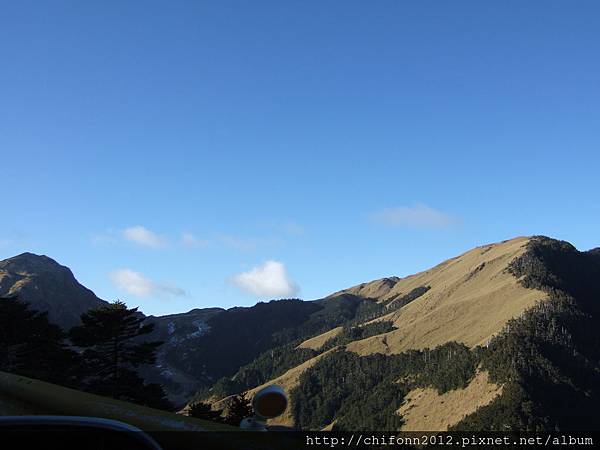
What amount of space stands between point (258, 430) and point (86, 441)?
1976 mm

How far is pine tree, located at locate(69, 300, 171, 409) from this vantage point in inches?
1401

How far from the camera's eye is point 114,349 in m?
36.7

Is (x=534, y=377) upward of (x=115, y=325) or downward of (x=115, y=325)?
downward

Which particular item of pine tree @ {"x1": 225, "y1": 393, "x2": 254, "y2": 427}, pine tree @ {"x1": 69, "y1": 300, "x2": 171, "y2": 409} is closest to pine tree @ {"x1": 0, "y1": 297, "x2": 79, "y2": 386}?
pine tree @ {"x1": 69, "y1": 300, "x2": 171, "y2": 409}

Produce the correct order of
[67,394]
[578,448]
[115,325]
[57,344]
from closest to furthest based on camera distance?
[67,394], [115,325], [57,344], [578,448]

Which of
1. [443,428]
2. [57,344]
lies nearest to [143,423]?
[57,344]

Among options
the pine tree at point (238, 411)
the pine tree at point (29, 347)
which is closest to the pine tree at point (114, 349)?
the pine tree at point (29, 347)

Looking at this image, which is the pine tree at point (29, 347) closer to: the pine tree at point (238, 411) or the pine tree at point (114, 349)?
the pine tree at point (114, 349)

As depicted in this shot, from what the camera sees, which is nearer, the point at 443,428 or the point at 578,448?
the point at 578,448

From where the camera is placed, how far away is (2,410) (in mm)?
9031

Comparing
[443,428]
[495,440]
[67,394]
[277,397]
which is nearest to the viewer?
[277,397]

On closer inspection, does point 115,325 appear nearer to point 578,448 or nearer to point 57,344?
point 57,344

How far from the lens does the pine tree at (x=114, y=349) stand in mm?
35594

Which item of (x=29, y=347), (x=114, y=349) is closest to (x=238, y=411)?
(x=114, y=349)
